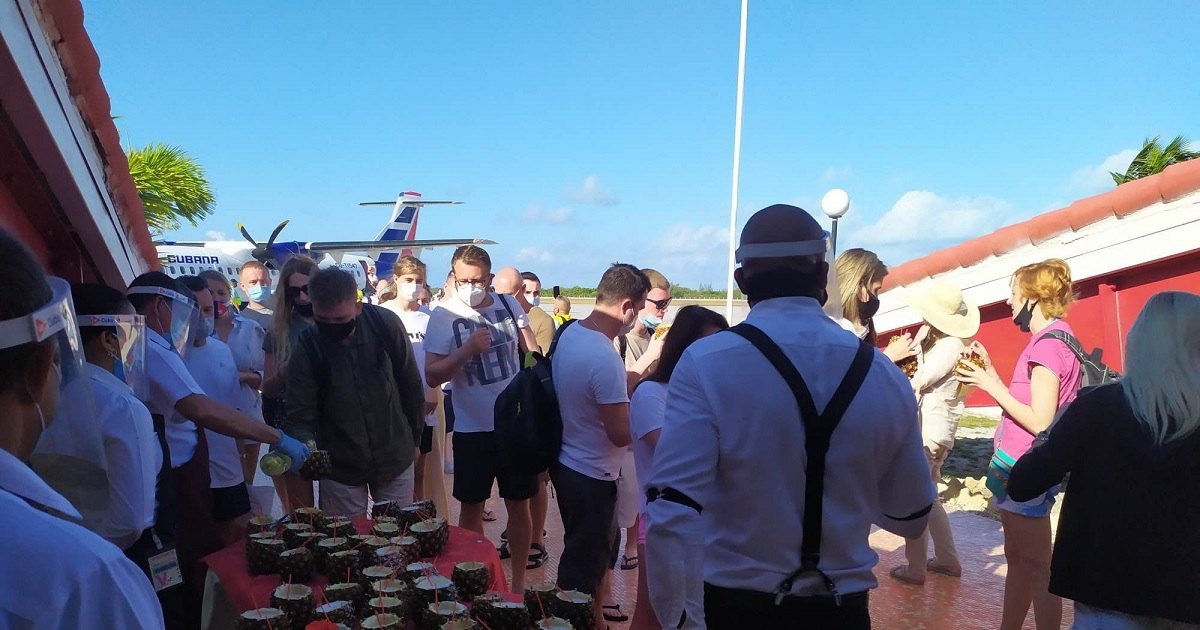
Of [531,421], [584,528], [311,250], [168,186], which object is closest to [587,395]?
[531,421]

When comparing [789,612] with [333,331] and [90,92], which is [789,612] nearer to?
[333,331]

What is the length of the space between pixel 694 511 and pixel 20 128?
2.72 m

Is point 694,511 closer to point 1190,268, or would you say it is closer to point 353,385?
point 353,385

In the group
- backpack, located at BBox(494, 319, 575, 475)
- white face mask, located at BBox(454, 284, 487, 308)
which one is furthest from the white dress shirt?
white face mask, located at BBox(454, 284, 487, 308)

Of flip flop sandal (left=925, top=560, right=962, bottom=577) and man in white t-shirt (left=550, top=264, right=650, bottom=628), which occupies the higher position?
man in white t-shirt (left=550, top=264, right=650, bottom=628)

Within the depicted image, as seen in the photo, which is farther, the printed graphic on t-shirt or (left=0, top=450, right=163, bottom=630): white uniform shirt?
the printed graphic on t-shirt

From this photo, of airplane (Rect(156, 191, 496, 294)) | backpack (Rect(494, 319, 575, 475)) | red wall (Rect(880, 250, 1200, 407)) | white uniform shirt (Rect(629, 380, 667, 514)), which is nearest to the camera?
white uniform shirt (Rect(629, 380, 667, 514))

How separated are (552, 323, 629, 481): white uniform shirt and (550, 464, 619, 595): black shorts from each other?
58 millimetres

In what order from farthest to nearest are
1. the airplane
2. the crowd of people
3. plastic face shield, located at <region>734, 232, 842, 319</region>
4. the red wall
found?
the airplane, the red wall, plastic face shield, located at <region>734, 232, 842, 319</region>, the crowd of people

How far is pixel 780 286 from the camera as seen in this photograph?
2.04 metres

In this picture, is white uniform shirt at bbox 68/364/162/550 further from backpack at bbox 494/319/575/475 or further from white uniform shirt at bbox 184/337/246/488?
white uniform shirt at bbox 184/337/246/488

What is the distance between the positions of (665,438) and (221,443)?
3.11 m

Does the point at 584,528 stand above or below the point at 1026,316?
below

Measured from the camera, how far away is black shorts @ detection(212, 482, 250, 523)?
157 inches
